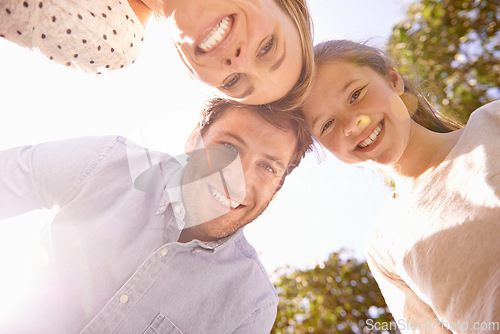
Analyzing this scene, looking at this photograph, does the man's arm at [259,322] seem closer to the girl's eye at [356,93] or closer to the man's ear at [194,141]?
the man's ear at [194,141]

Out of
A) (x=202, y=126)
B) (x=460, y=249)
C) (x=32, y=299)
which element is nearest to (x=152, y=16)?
(x=202, y=126)

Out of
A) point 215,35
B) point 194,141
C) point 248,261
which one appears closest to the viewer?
point 215,35

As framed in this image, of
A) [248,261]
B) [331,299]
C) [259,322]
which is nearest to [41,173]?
[248,261]

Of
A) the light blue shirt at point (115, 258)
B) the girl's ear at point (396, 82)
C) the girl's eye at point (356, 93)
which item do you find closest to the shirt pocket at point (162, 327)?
the light blue shirt at point (115, 258)

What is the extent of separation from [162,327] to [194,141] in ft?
3.26

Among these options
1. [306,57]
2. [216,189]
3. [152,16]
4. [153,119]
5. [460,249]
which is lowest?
[460,249]

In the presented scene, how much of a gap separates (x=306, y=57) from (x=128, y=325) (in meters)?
1.31

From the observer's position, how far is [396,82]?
1.65 m

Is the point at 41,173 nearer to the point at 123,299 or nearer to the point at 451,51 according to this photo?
the point at 123,299

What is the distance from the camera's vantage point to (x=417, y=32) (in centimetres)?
245

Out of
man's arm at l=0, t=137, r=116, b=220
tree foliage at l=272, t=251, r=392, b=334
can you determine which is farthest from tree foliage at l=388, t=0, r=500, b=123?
man's arm at l=0, t=137, r=116, b=220

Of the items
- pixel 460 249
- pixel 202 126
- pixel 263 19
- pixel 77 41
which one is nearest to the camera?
pixel 77 41

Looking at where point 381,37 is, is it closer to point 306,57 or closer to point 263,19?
point 306,57

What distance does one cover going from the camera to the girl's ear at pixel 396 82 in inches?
63.6
